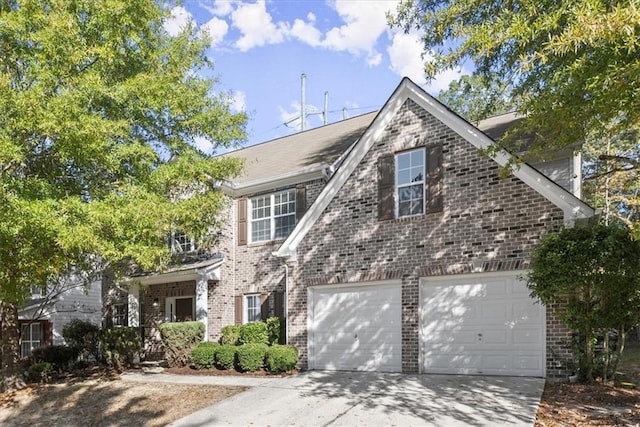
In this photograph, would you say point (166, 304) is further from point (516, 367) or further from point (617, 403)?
point (617, 403)

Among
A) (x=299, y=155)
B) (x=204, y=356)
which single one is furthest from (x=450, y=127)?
(x=204, y=356)

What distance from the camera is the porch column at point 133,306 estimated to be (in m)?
18.2

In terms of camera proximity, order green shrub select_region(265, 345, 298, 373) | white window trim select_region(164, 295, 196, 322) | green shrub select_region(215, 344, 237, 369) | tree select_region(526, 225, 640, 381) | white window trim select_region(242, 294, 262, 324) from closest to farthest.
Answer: tree select_region(526, 225, 640, 381) → green shrub select_region(265, 345, 298, 373) → green shrub select_region(215, 344, 237, 369) → white window trim select_region(242, 294, 262, 324) → white window trim select_region(164, 295, 196, 322)

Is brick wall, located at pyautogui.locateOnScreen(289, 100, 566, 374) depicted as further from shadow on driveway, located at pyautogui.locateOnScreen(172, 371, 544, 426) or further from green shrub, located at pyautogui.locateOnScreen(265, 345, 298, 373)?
shadow on driveway, located at pyautogui.locateOnScreen(172, 371, 544, 426)

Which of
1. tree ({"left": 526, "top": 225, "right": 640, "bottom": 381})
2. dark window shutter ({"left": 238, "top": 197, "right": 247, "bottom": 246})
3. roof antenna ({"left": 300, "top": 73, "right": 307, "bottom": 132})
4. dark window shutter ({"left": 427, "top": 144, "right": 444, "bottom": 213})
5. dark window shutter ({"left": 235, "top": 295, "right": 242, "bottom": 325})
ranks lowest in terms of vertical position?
dark window shutter ({"left": 235, "top": 295, "right": 242, "bottom": 325})

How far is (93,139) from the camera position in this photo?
34.0 feet

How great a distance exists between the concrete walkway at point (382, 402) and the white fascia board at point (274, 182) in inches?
240

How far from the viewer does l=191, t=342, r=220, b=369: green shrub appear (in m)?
13.9

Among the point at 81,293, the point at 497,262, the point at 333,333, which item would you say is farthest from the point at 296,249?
the point at 81,293

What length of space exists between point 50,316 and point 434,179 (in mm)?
18021

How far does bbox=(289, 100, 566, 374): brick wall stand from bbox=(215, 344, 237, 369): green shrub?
1.63 metres

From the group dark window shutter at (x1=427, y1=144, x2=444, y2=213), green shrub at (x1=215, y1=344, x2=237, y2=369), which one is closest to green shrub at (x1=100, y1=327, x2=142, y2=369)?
green shrub at (x1=215, y1=344, x2=237, y2=369)

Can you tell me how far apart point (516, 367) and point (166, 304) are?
12194 mm

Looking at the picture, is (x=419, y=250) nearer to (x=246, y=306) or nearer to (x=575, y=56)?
(x=575, y=56)
